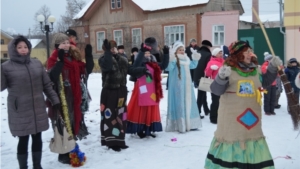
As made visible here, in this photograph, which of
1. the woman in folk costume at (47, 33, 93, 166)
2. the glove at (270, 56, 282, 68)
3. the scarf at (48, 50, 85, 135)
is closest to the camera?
the glove at (270, 56, 282, 68)

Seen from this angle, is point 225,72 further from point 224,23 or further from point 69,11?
point 69,11

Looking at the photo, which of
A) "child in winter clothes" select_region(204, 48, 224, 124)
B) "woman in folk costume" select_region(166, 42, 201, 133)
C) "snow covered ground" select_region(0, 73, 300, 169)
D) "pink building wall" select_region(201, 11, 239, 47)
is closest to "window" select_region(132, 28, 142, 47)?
"pink building wall" select_region(201, 11, 239, 47)

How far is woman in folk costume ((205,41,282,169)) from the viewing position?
348 centimetres

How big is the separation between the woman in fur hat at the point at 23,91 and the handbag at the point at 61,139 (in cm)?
24

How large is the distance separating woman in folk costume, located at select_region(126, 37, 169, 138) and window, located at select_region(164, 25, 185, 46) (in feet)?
57.6

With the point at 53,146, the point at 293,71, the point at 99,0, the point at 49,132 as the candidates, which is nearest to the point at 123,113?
the point at 53,146

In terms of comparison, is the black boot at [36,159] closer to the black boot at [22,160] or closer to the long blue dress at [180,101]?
the black boot at [22,160]

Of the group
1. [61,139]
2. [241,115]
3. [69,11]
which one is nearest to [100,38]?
[69,11]

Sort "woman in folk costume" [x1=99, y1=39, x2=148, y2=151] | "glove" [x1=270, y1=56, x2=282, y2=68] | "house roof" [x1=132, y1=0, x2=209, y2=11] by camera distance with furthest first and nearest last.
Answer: "house roof" [x1=132, y1=0, x2=209, y2=11]
"woman in folk costume" [x1=99, y1=39, x2=148, y2=151]
"glove" [x1=270, y1=56, x2=282, y2=68]

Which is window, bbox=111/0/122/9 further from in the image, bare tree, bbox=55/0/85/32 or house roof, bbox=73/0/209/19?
bare tree, bbox=55/0/85/32

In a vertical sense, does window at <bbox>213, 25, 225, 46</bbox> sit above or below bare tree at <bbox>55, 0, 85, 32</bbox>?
below

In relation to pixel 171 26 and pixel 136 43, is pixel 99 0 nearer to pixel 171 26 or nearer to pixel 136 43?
pixel 136 43

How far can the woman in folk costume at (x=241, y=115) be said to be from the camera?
348 cm

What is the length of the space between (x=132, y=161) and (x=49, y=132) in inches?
90.0
